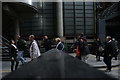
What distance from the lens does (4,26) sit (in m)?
29.3

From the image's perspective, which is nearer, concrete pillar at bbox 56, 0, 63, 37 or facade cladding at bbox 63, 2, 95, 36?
concrete pillar at bbox 56, 0, 63, 37

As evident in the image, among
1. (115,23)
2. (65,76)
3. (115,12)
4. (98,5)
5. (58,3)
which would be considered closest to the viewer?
(65,76)

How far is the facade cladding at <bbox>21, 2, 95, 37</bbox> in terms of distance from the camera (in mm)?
32969

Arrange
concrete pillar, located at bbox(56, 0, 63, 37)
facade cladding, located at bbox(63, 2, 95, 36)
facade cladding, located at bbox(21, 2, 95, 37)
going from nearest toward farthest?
concrete pillar, located at bbox(56, 0, 63, 37) < facade cladding, located at bbox(21, 2, 95, 37) < facade cladding, located at bbox(63, 2, 95, 36)

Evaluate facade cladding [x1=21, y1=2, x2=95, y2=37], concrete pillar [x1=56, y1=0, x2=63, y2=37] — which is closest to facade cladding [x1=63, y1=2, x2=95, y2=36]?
facade cladding [x1=21, y1=2, x2=95, y2=37]

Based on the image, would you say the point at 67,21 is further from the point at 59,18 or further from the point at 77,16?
the point at 59,18

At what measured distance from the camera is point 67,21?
33.4 metres

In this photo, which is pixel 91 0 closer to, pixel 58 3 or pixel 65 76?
pixel 58 3

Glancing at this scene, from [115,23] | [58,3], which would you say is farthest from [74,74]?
[115,23]

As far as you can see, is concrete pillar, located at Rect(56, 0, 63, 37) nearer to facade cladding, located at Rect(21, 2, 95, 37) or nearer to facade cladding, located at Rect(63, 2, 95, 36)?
facade cladding, located at Rect(21, 2, 95, 37)

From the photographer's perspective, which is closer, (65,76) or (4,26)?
(65,76)

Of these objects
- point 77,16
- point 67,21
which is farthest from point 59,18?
point 77,16

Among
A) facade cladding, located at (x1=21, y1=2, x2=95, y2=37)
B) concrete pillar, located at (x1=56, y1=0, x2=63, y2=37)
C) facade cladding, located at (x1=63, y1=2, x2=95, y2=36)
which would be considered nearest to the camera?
concrete pillar, located at (x1=56, y1=0, x2=63, y2=37)

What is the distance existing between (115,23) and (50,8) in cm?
1021
